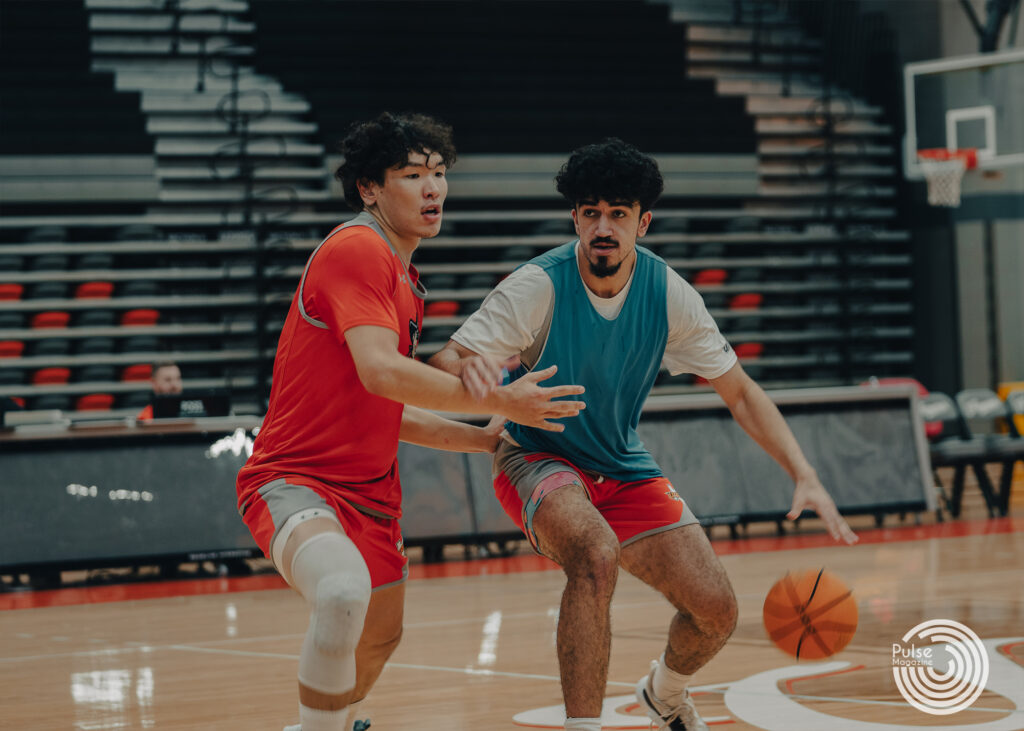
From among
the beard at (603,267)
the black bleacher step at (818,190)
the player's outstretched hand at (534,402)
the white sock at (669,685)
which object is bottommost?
the white sock at (669,685)

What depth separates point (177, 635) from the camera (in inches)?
287

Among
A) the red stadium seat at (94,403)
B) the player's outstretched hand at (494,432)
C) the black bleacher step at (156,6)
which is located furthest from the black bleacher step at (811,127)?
the player's outstretched hand at (494,432)

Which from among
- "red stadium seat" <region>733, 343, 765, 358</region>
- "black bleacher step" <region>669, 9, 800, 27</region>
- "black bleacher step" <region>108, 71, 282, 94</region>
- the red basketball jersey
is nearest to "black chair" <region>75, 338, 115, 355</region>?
"black bleacher step" <region>108, 71, 282, 94</region>

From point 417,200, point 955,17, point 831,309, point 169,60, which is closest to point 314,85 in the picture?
point 169,60

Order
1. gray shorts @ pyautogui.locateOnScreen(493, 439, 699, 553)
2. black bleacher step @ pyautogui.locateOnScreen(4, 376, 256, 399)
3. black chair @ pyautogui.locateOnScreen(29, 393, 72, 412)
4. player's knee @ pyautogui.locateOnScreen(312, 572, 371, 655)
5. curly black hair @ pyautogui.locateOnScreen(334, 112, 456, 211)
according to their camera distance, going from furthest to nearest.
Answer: black chair @ pyautogui.locateOnScreen(29, 393, 72, 412)
black bleacher step @ pyautogui.locateOnScreen(4, 376, 256, 399)
gray shorts @ pyautogui.locateOnScreen(493, 439, 699, 553)
curly black hair @ pyautogui.locateOnScreen(334, 112, 456, 211)
player's knee @ pyautogui.locateOnScreen(312, 572, 371, 655)

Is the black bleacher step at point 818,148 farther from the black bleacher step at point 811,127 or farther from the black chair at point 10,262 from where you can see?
the black chair at point 10,262

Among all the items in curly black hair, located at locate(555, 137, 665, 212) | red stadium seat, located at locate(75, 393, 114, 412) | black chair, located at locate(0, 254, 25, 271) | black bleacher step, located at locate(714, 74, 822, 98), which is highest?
black bleacher step, located at locate(714, 74, 822, 98)

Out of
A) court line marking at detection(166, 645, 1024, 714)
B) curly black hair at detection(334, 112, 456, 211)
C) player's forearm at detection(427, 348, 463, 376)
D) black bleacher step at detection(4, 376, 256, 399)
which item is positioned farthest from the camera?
black bleacher step at detection(4, 376, 256, 399)

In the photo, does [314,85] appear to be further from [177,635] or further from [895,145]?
[177,635]

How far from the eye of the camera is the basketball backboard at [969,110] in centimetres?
1666

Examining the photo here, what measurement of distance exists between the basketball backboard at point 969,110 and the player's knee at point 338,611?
14.4 m

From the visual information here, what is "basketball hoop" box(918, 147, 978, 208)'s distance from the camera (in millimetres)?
16328

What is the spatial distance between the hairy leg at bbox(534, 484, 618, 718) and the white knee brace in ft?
2.30

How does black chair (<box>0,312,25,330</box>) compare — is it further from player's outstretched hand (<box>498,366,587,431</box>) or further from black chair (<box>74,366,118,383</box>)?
player's outstretched hand (<box>498,366,587,431</box>)
